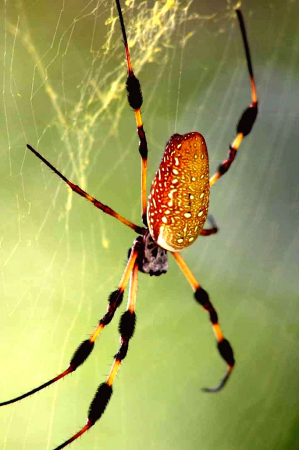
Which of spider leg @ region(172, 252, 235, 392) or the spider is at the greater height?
the spider

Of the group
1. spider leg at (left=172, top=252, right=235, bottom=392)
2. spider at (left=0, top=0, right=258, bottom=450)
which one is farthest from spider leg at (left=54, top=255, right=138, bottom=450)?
spider leg at (left=172, top=252, right=235, bottom=392)

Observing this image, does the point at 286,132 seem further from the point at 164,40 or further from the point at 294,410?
the point at 294,410

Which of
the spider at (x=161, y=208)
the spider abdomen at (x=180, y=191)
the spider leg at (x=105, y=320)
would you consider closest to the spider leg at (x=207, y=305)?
the spider at (x=161, y=208)

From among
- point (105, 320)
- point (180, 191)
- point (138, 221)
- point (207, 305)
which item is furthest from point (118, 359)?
point (138, 221)

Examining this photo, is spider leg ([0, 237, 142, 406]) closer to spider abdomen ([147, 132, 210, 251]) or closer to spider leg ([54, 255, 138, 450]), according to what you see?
spider leg ([54, 255, 138, 450])

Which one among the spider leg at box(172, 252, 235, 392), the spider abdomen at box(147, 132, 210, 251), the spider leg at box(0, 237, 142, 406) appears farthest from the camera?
the spider leg at box(172, 252, 235, 392)

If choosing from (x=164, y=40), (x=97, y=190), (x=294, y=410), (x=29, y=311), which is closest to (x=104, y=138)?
(x=97, y=190)

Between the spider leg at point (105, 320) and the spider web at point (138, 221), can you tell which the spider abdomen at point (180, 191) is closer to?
the spider leg at point (105, 320)
